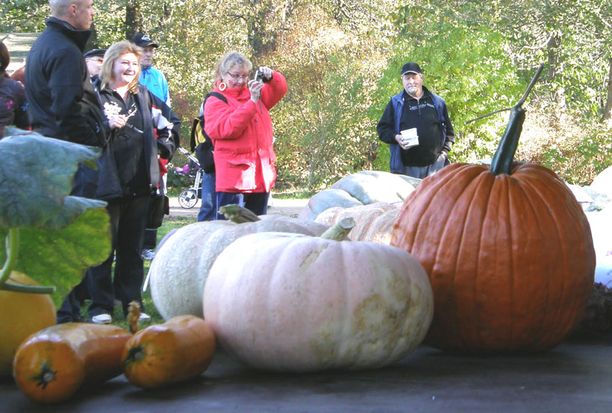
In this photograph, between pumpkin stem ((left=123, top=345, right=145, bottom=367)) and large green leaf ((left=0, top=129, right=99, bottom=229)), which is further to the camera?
pumpkin stem ((left=123, top=345, right=145, bottom=367))

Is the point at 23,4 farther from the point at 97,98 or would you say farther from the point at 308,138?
the point at 97,98

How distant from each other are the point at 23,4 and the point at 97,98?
2057cm

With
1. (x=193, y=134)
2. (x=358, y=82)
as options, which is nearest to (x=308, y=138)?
(x=358, y=82)

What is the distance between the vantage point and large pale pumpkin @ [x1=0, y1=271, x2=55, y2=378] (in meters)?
2.51

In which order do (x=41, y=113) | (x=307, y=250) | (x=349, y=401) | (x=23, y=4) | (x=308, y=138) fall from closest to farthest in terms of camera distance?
(x=349, y=401), (x=307, y=250), (x=41, y=113), (x=308, y=138), (x=23, y=4)

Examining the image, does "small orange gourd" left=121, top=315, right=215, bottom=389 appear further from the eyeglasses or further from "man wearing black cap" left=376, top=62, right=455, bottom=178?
"man wearing black cap" left=376, top=62, right=455, bottom=178

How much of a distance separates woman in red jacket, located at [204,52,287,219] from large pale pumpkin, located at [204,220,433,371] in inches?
161

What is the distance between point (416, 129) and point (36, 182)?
7128 millimetres

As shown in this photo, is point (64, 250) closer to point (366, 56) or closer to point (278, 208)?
point (278, 208)

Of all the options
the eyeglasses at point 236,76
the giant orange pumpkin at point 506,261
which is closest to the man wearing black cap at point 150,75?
the eyeglasses at point 236,76

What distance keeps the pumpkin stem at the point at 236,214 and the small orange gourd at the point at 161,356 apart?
3.05 ft

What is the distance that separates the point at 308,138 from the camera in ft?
67.4

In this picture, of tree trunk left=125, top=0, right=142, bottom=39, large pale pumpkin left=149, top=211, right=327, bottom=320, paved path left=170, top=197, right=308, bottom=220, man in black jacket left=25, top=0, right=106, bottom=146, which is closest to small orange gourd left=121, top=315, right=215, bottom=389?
large pale pumpkin left=149, top=211, right=327, bottom=320

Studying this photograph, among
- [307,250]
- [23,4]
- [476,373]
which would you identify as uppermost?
[23,4]
